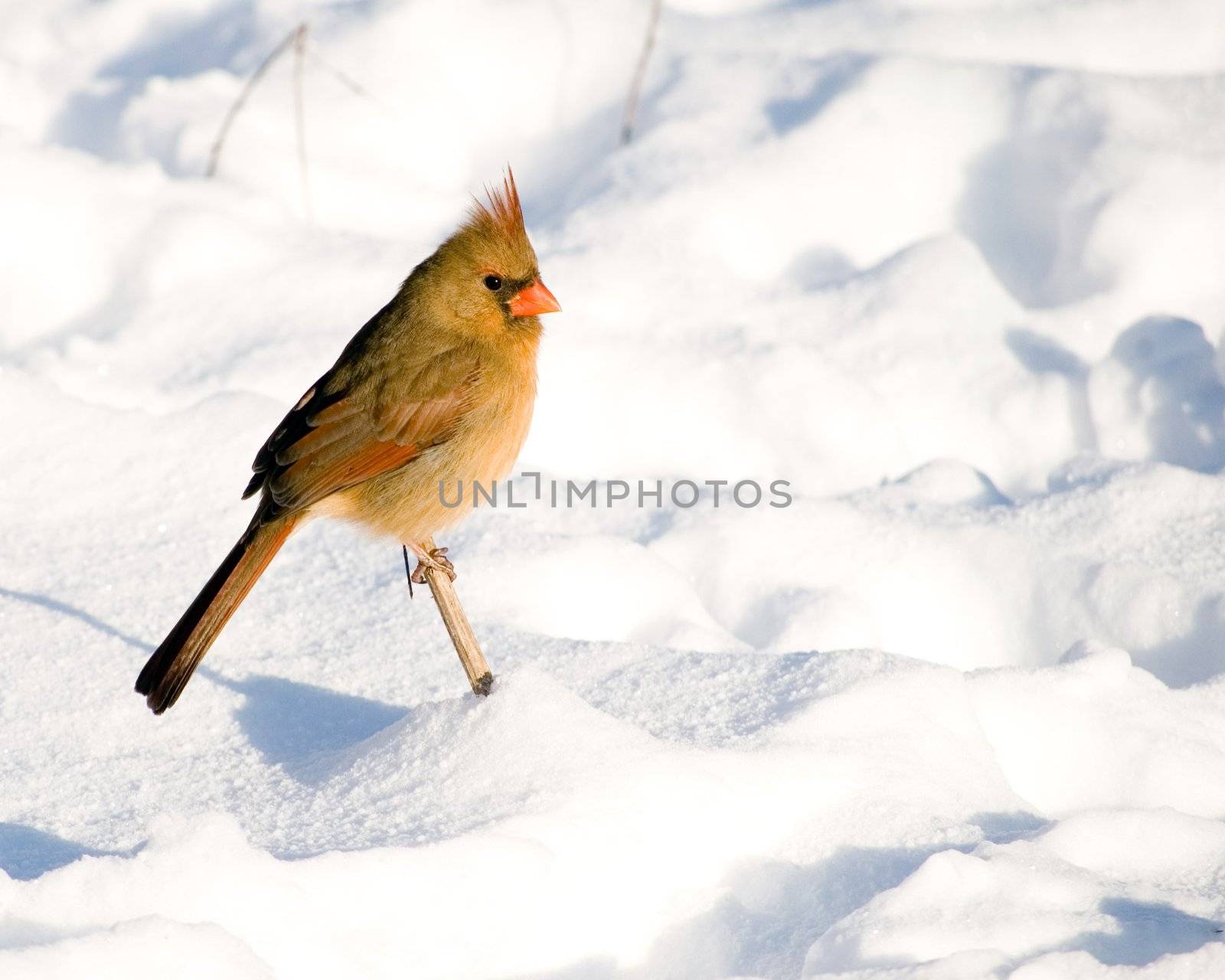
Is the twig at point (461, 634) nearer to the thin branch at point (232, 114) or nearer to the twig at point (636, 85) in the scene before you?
the thin branch at point (232, 114)

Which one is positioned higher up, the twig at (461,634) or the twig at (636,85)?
the twig at (636,85)

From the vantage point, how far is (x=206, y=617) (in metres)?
2.92

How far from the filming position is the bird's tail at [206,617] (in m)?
2.85

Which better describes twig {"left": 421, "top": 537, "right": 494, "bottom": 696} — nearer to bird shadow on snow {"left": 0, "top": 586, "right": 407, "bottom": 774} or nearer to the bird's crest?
bird shadow on snow {"left": 0, "top": 586, "right": 407, "bottom": 774}

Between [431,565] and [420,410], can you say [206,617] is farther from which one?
[420,410]

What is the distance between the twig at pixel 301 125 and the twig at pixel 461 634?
3.31 m

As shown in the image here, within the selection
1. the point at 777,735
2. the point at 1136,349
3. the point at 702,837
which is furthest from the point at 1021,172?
the point at 702,837

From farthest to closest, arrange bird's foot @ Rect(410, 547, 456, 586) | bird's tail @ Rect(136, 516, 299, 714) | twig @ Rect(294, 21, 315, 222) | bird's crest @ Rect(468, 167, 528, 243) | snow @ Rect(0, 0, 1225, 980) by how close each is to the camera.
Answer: twig @ Rect(294, 21, 315, 222)
bird's crest @ Rect(468, 167, 528, 243)
bird's foot @ Rect(410, 547, 456, 586)
bird's tail @ Rect(136, 516, 299, 714)
snow @ Rect(0, 0, 1225, 980)

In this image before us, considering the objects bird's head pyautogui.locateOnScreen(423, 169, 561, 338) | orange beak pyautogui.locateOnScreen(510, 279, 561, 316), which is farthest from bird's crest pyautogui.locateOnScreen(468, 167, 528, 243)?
orange beak pyautogui.locateOnScreen(510, 279, 561, 316)

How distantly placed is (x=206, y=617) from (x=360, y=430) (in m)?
0.59

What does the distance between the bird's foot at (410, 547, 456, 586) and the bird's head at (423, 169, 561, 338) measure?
2.14 ft

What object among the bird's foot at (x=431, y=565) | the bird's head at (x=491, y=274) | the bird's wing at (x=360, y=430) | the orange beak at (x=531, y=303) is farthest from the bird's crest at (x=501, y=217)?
the bird's foot at (x=431, y=565)

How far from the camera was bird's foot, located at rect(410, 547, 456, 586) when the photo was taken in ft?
9.78

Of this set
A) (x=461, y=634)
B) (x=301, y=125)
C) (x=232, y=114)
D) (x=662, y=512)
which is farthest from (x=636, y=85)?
(x=461, y=634)
